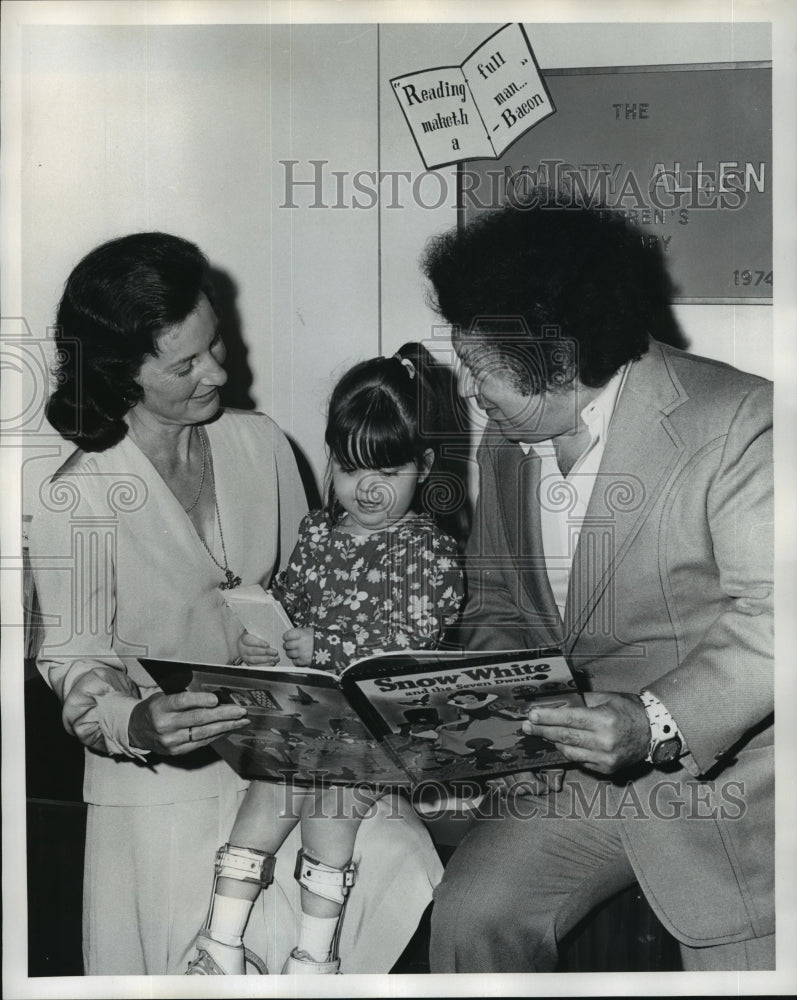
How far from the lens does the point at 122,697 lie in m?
2.01

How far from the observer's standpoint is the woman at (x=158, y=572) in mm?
1978

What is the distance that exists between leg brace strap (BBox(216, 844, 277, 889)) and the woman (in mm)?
20

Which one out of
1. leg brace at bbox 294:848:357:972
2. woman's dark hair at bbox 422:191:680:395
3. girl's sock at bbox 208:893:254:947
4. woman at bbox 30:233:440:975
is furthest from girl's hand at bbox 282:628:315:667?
woman's dark hair at bbox 422:191:680:395

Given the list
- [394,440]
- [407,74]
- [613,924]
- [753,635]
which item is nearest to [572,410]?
[394,440]

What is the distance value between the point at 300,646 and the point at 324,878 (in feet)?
1.41

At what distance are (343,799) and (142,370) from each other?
85 cm

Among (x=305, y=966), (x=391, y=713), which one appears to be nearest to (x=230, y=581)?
(x=391, y=713)

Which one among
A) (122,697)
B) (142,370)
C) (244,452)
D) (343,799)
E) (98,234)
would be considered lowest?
(343,799)

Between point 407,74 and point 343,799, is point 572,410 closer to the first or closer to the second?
point 407,74

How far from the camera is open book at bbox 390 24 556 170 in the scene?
1975 millimetres

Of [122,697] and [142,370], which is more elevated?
[142,370]

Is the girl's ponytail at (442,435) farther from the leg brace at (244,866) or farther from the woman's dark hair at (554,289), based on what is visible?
the leg brace at (244,866)

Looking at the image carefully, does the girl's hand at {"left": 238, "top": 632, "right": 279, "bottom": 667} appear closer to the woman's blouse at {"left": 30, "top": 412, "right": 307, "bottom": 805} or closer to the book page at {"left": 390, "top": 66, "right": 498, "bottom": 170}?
the woman's blouse at {"left": 30, "top": 412, "right": 307, "bottom": 805}

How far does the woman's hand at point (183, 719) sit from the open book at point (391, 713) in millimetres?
17
